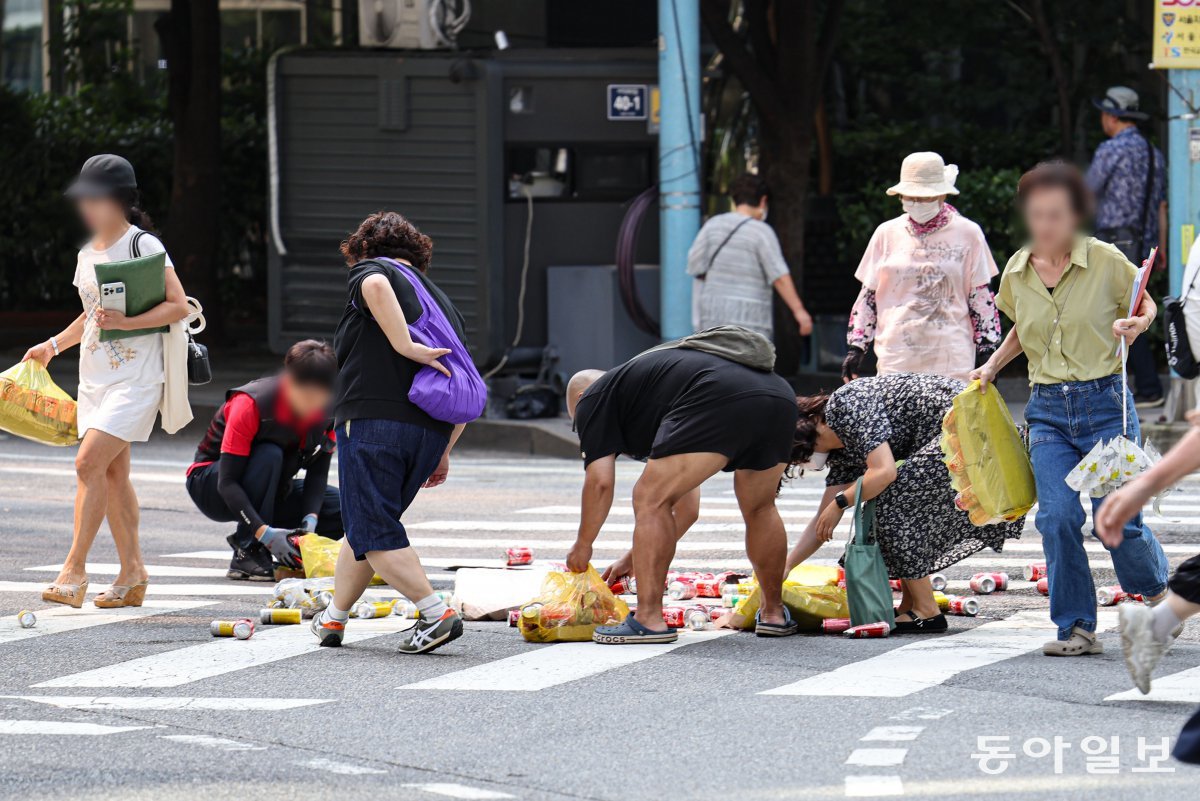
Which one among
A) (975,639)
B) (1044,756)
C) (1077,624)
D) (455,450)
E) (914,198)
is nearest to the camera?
(1044,756)

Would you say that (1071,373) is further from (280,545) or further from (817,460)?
(280,545)

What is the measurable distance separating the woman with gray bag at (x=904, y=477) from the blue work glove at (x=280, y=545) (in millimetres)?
2578

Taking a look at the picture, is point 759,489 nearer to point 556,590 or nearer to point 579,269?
point 556,590

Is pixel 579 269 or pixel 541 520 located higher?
pixel 579 269

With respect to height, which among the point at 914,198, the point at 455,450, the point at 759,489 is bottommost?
the point at 455,450

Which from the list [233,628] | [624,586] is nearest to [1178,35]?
[624,586]

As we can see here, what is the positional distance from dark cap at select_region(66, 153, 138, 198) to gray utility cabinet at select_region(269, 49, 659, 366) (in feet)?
25.0

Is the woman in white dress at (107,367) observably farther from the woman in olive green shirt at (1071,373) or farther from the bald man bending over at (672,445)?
the woman in olive green shirt at (1071,373)

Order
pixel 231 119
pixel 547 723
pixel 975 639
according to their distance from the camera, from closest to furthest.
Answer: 1. pixel 547 723
2. pixel 975 639
3. pixel 231 119

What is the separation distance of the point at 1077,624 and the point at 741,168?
10.0 m

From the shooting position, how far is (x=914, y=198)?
908cm

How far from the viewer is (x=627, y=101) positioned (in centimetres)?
1599

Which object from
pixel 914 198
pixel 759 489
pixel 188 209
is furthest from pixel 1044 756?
pixel 188 209

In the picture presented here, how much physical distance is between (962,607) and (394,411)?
252cm
